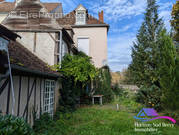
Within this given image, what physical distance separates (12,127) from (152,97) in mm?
8446

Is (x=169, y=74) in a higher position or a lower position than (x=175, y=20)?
lower

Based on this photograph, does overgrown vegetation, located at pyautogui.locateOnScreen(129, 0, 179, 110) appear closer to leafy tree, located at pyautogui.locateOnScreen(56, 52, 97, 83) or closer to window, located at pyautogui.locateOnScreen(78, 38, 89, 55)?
leafy tree, located at pyautogui.locateOnScreen(56, 52, 97, 83)

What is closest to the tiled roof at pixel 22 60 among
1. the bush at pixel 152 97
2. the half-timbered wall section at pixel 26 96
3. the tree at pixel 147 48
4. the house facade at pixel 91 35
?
the half-timbered wall section at pixel 26 96

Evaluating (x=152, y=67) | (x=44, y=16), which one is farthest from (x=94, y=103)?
(x=44, y=16)

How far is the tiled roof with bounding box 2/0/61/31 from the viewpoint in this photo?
23.7ft

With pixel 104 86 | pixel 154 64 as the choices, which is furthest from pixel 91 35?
pixel 154 64

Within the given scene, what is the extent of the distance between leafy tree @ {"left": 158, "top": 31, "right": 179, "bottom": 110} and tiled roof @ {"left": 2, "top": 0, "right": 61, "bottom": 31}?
18.2 ft

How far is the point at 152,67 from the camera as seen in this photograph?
454 inches

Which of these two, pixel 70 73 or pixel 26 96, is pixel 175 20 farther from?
pixel 26 96

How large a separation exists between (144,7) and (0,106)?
14994 mm

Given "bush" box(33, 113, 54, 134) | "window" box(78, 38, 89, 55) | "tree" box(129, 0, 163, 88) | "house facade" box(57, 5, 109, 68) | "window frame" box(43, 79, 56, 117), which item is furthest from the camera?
"window" box(78, 38, 89, 55)

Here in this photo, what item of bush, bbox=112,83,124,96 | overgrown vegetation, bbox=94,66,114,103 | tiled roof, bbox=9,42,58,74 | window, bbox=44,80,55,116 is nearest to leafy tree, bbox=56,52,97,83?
window, bbox=44,80,55,116

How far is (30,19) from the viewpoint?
7375mm

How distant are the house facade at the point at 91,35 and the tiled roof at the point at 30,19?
5.69 m
